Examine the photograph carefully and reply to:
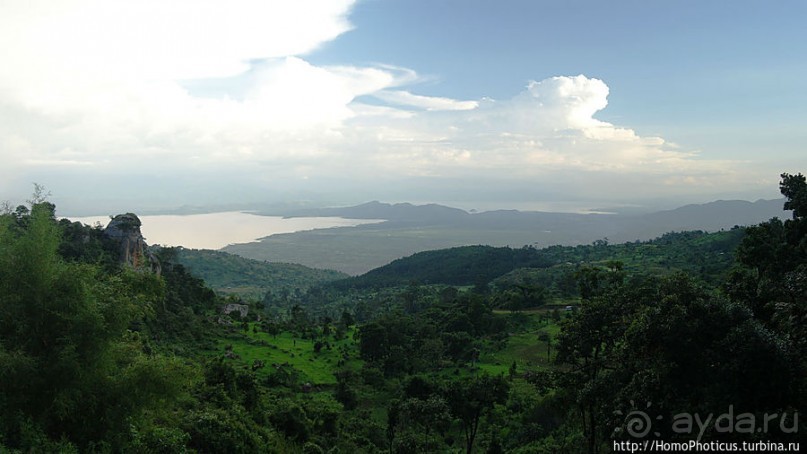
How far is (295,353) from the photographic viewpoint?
32344 millimetres

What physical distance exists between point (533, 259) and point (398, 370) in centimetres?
5791

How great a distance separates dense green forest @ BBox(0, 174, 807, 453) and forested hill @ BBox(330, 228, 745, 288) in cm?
3850

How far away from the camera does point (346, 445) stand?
17438mm

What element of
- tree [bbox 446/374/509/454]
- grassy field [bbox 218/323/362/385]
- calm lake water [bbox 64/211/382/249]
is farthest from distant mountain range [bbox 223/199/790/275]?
tree [bbox 446/374/509/454]

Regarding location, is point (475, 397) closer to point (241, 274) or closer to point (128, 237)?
point (128, 237)

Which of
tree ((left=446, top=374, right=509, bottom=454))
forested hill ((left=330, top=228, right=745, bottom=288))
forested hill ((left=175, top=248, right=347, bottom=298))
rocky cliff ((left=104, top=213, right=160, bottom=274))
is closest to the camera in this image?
tree ((left=446, top=374, right=509, bottom=454))

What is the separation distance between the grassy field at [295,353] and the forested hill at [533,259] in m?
39.2

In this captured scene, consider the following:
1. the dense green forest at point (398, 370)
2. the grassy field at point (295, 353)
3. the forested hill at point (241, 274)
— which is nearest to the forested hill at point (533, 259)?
the forested hill at point (241, 274)

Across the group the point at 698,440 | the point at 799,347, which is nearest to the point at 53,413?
the point at 698,440

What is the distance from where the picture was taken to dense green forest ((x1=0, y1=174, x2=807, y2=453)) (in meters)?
7.39

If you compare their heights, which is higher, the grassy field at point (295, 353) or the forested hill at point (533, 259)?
the forested hill at point (533, 259)

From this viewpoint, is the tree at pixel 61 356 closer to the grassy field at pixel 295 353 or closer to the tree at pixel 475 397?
the tree at pixel 475 397

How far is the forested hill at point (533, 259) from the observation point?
62312 mm

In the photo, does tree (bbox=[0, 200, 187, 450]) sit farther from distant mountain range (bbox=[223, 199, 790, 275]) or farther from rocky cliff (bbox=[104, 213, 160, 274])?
distant mountain range (bbox=[223, 199, 790, 275])
